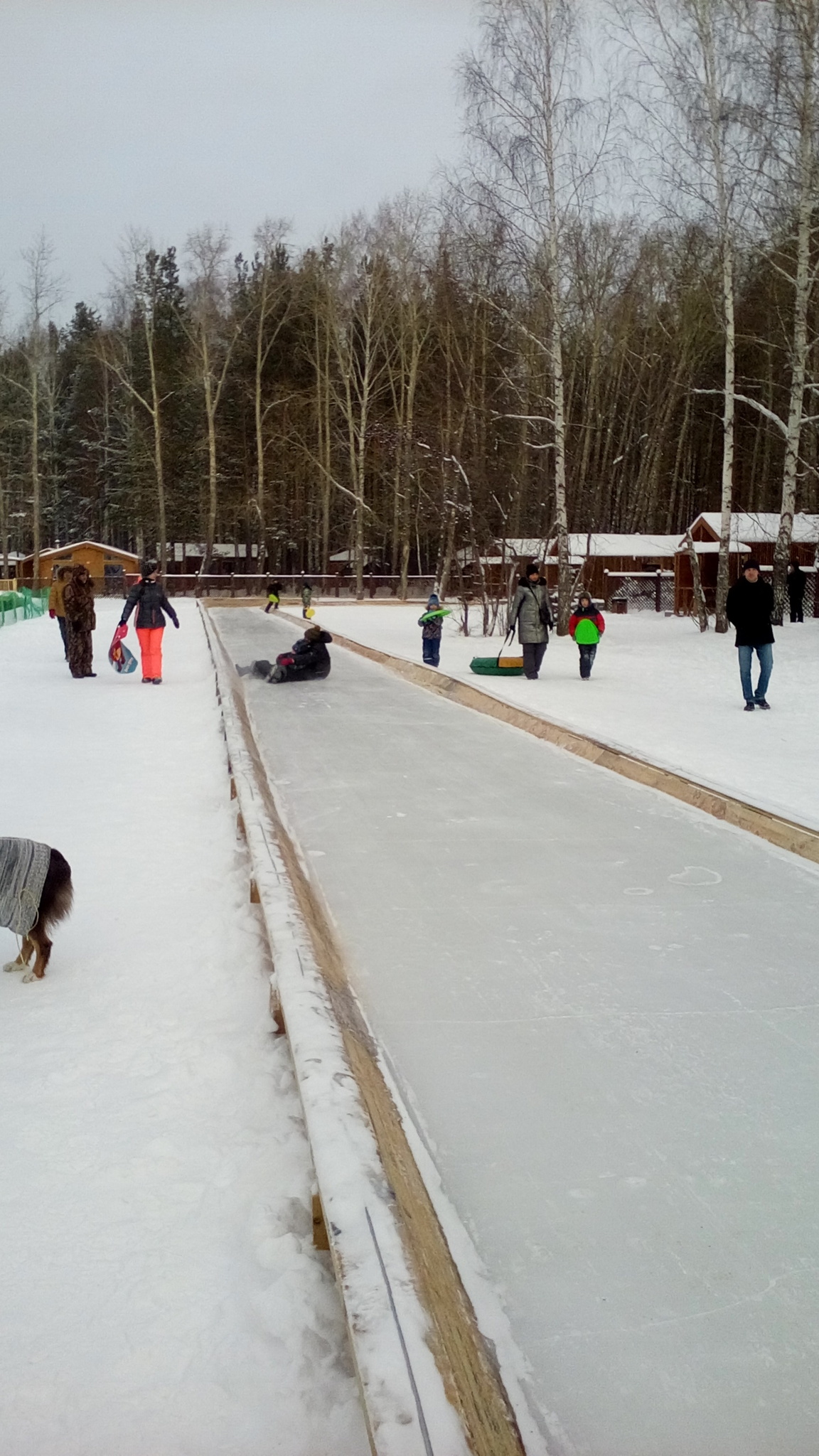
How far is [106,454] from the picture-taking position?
69.8 metres

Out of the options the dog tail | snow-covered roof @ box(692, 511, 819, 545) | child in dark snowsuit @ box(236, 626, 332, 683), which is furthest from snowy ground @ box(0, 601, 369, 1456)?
snow-covered roof @ box(692, 511, 819, 545)

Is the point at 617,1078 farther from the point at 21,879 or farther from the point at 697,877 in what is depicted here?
the point at 697,877

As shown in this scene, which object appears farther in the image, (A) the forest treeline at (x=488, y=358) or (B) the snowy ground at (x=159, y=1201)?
(A) the forest treeline at (x=488, y=358)

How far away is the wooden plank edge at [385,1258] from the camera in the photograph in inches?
84.4

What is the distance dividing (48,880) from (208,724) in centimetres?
764

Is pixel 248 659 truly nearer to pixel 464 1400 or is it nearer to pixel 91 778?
pixel 91 778

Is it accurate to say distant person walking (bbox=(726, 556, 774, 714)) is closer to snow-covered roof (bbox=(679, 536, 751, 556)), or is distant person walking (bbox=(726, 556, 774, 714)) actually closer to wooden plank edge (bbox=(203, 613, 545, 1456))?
wooden plank edge (bbox=(203, 613, 545, 1456))

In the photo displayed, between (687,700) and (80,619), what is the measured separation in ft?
26.3

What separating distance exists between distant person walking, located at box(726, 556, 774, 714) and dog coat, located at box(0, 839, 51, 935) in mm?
10087

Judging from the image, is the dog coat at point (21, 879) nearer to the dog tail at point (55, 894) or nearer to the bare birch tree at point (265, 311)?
the dog tail at point (55, 894)

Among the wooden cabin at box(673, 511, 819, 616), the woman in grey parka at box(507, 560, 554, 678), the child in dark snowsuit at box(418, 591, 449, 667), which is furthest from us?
the wooden cabin at box(673, 511, 819, 616)

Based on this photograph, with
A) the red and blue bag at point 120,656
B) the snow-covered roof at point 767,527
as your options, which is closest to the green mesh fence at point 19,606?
the red and blue bag at point 120,656

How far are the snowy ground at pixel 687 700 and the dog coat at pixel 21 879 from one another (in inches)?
179

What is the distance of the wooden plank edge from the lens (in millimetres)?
2143
